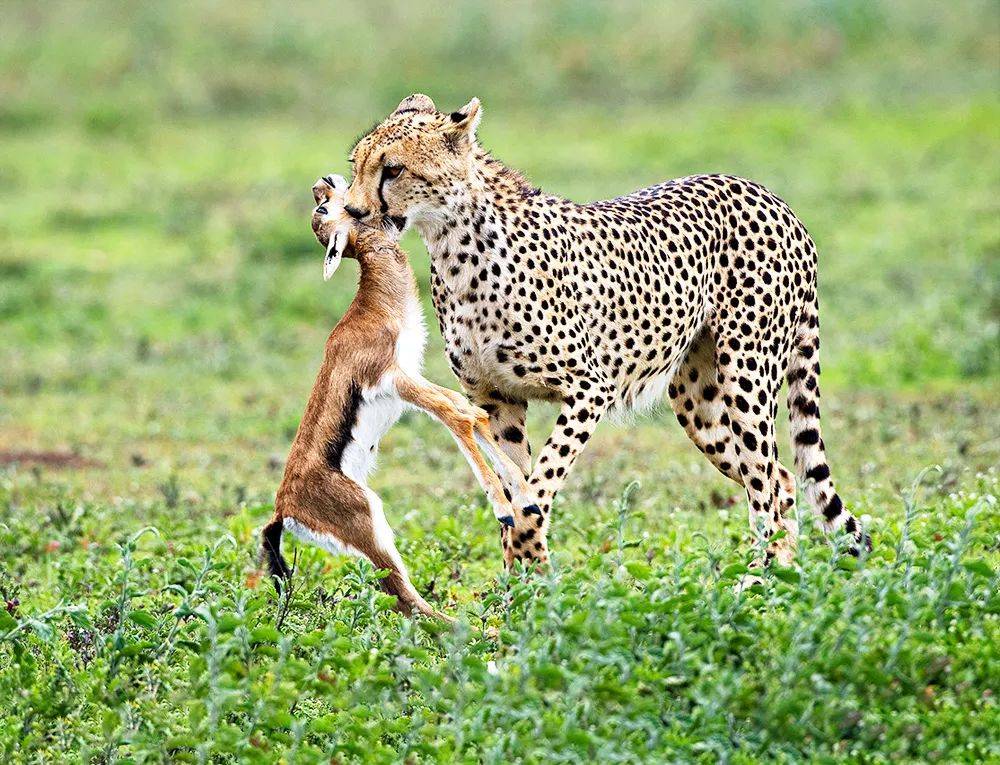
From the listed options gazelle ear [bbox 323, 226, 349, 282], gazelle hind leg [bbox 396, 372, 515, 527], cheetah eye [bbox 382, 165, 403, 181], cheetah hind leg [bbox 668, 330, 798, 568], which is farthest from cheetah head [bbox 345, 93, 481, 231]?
cheetah hind leg [bbox 668, 330, 798, 568]

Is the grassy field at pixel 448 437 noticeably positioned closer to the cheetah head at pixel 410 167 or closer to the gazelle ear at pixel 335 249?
the gazelle ear at pixel 335 249

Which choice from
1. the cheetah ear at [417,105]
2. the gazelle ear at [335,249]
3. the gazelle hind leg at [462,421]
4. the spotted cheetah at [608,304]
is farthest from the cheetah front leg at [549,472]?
the cheetah ear at [417,105]

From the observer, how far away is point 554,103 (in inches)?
856

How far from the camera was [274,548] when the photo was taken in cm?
582

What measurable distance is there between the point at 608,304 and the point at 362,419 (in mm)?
1054

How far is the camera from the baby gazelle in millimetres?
5609

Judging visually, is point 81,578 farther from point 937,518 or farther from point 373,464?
point 937,518

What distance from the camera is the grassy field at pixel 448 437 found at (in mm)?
4676

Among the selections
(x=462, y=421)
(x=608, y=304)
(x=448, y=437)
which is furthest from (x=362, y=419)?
(x=448, y=437)

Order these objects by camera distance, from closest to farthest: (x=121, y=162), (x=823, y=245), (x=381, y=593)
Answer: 1. (x=381, y=593)
2. (x=823, y=245)
3. (x=121, y=162)

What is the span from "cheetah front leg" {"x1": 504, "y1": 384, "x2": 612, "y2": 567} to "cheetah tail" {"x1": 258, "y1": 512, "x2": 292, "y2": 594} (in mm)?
792

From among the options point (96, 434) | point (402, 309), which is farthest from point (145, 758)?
point (96, 434)

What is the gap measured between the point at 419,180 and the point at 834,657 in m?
2.20

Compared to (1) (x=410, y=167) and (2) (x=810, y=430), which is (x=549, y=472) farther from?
(2) (x=810, y=430)
